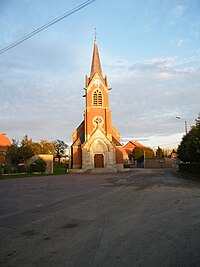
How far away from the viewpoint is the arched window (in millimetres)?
45125

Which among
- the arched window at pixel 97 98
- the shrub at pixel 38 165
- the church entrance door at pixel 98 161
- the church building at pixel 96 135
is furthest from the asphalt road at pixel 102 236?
the arched window at pixel 97 98

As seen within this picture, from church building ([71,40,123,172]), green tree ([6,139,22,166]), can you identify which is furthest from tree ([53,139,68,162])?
green tree ([6,139,22,166])

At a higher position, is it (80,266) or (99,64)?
(99,64)

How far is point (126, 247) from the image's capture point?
15.4ft

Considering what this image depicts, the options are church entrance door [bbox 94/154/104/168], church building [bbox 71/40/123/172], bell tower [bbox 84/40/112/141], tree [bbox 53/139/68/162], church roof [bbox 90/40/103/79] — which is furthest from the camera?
tree [bbox 53/139/68/162]

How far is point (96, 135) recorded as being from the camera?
4138cm

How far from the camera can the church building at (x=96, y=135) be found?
41.2m

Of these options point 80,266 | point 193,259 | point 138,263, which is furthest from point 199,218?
point 80,266

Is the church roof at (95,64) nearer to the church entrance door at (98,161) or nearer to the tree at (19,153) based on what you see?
the church entrance door at (98,161)

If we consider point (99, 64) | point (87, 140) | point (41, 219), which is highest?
point (99, 64)

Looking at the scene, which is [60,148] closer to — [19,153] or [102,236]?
[19,153]

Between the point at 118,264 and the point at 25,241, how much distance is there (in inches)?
93.0

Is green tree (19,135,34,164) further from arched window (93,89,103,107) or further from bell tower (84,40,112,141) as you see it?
arched window (93,89,103,107)

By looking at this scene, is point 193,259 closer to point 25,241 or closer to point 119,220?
point 119,220
